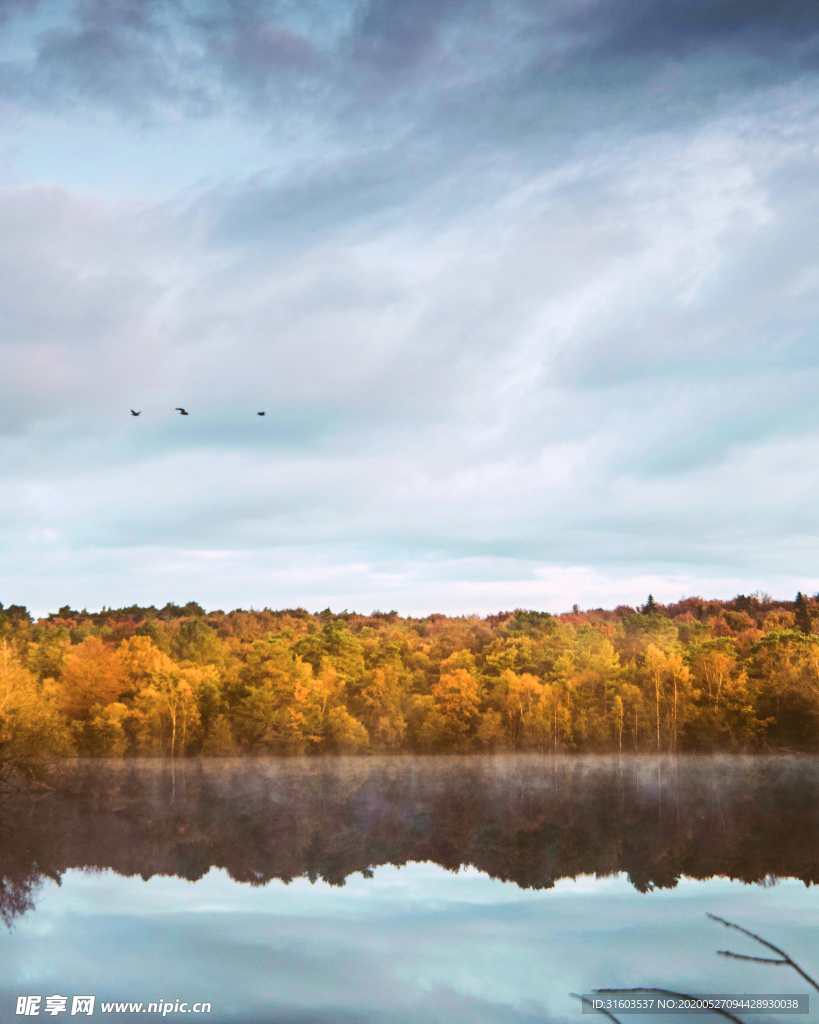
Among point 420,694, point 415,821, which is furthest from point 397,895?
point 420,694

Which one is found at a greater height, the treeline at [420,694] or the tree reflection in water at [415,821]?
the treeline at [420,694]

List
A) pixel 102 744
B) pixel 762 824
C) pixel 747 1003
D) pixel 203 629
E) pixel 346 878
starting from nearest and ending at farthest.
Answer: pixel 747 1003 → pixel 346 878 → pixel 762 824 → pixel 102 744 → pixel 203 629

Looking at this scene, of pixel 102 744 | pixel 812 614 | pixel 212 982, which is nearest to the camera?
pixel 212 982

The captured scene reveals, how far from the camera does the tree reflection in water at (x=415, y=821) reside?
42219 mm

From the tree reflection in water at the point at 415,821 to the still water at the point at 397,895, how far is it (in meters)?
0.31

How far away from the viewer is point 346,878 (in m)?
40.4

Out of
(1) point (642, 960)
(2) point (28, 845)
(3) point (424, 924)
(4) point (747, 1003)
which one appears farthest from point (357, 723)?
(4) point (747, 1003)

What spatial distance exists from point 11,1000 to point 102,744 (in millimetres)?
74773

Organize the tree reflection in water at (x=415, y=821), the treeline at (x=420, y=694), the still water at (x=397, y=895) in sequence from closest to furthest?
the still water at (x=397, y=895) → the tree reflection in water at (x=415, y=821) → the treeline at (x=420, y=694)

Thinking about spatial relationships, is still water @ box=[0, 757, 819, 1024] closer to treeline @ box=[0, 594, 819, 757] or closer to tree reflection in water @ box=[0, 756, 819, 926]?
tree reflection in water @ box=[0, 756, 819, 926]

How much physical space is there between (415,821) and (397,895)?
72.8 ft

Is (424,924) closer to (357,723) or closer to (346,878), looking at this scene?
(346,878)

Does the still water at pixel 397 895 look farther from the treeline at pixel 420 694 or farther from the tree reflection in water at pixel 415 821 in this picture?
the treeline at pixel 420 694

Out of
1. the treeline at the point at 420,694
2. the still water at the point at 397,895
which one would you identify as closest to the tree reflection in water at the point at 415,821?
the still water at the point at 397,895
